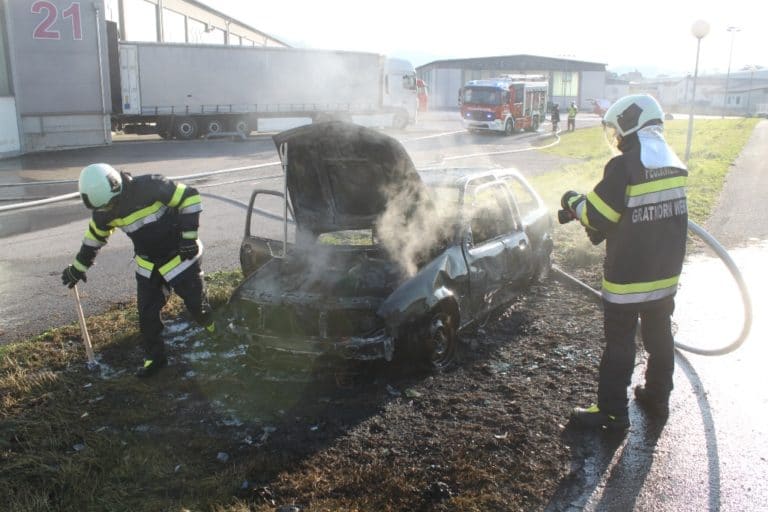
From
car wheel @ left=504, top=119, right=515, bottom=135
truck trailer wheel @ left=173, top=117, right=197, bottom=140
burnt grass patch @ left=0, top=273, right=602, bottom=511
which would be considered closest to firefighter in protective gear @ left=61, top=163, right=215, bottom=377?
burnt grass patch @ left=0, top=273, right=602, bottom=511

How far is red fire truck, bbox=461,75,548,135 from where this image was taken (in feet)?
97.2

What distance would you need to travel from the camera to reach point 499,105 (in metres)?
29.6

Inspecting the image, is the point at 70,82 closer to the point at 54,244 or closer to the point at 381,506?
the point at 54,244

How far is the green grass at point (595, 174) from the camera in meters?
8.66

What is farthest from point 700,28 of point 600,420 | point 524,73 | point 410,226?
point 524,73

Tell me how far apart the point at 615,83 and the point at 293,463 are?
82.6m

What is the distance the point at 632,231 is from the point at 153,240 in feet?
11.0

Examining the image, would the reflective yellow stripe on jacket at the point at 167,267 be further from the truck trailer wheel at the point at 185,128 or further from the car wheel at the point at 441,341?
the truck trailer wheel at the point at 185,128

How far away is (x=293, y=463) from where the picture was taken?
3.63 meters

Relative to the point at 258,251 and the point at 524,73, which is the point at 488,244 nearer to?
the point at 258,251

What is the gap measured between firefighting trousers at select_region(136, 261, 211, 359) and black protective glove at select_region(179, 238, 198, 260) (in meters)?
0.14

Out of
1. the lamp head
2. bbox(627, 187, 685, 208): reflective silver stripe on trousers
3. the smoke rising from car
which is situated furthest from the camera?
the lamp head

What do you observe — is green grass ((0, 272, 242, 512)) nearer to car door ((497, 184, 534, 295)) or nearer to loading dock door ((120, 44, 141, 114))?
car door ((497, 184, 534, 295))

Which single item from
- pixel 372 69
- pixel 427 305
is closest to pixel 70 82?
pixel 372 69
